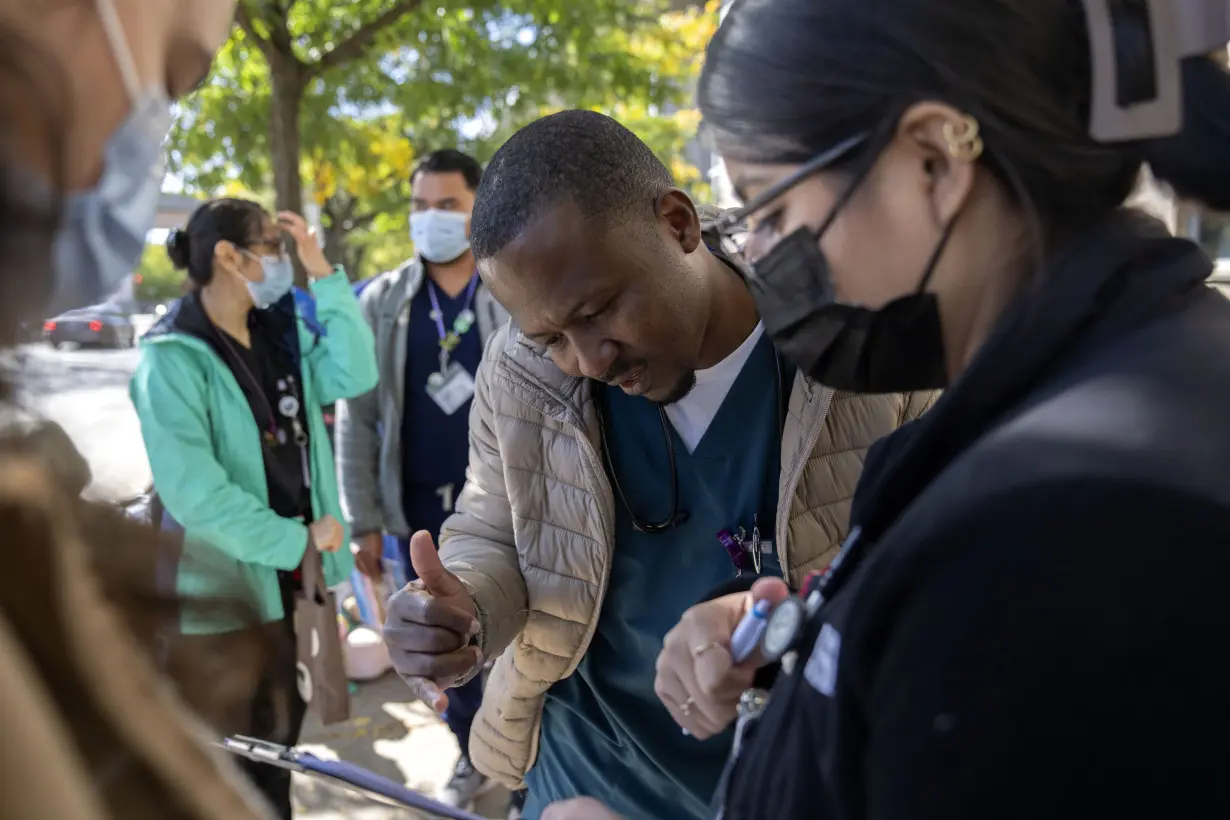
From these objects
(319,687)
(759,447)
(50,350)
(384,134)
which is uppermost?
(384,134)

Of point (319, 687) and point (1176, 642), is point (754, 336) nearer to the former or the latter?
point (1176, 642)

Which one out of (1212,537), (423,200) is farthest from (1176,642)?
(423,200)

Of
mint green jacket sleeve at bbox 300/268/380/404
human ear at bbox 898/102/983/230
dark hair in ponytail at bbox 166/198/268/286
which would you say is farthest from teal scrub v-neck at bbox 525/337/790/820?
dark hair in ponytail at bbox 166/198/268/286

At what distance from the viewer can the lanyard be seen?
3.61 meters

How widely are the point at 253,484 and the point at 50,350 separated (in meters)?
2.49

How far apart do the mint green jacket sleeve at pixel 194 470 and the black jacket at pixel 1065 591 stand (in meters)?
2.35

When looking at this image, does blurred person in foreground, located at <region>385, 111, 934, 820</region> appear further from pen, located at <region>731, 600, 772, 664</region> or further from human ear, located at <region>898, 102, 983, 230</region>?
human ear, located at <region>898, 102, 983, 230</region>

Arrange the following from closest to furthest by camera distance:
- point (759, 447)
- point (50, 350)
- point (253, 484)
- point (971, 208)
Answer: point (50, 350) → point (971, 208) → point (759, 447) → point (253, 484)

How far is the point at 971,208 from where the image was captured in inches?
36.0

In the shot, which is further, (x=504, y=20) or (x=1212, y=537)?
(x=504, y=20)

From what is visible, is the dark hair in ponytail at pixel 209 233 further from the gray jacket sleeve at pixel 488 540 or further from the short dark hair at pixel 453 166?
the gray jacket sleeve at pixel 488 540

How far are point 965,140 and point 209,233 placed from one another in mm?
2885

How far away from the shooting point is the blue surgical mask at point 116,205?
0.59 metres

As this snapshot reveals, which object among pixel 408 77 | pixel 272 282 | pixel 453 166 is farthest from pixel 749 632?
pixel 408 77
